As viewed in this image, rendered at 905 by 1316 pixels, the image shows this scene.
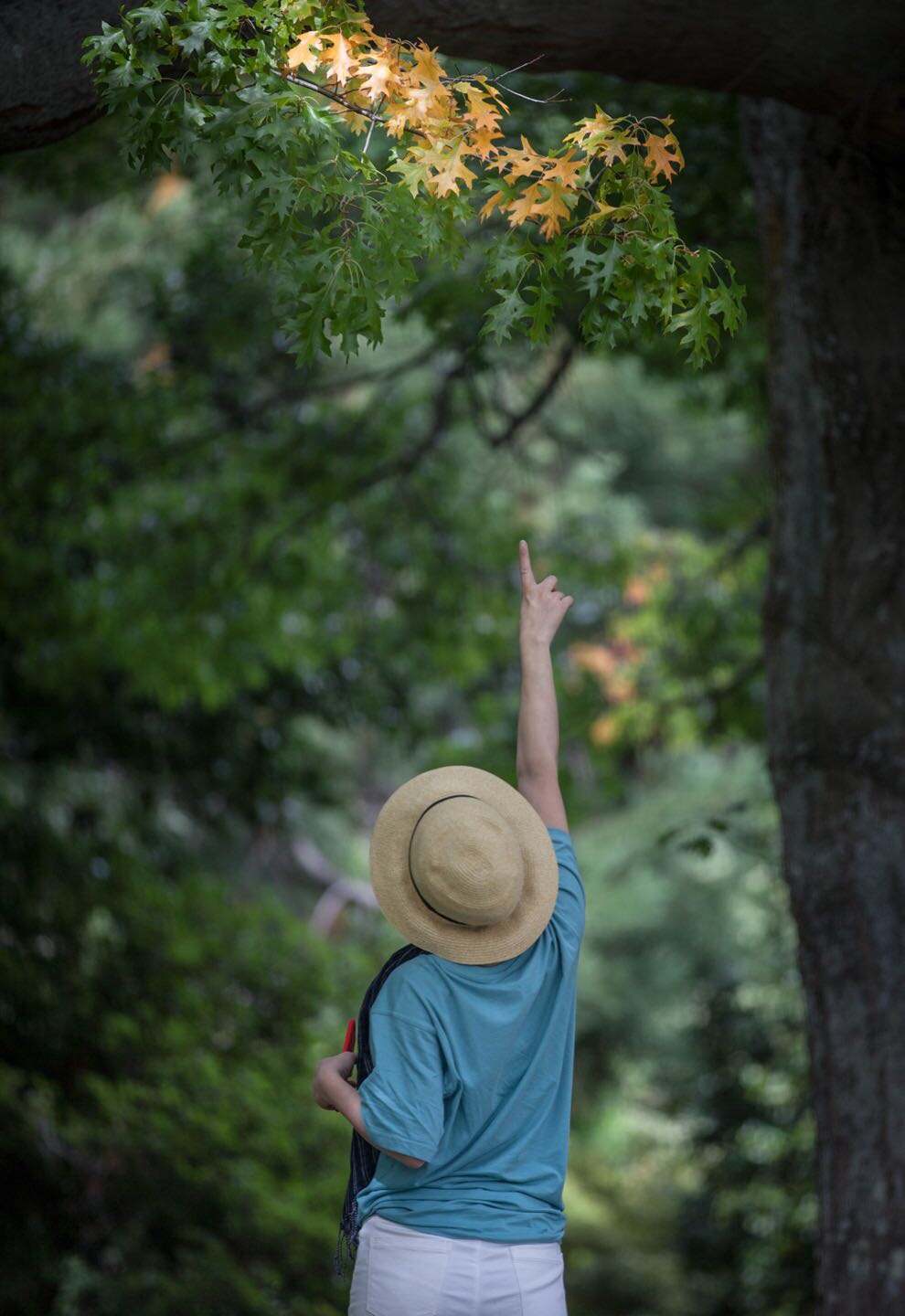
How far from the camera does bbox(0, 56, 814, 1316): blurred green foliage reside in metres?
7.30

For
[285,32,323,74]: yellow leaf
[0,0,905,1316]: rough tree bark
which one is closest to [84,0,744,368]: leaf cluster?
[285,32,323,74]: yellow leaf

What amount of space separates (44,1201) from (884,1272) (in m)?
5.76

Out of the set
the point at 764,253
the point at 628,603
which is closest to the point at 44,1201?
the point at 628,603

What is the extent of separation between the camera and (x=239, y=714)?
9398mm

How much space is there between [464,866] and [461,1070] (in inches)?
12.7

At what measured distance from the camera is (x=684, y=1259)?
9.38 metres

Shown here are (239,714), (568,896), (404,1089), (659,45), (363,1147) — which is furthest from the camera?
(239,714)

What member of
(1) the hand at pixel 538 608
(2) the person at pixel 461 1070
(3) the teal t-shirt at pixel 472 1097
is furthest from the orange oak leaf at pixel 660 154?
(3) the teal t-shirt at pixel 472 1097

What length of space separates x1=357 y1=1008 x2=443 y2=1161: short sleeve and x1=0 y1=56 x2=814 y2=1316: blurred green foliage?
3.94 m

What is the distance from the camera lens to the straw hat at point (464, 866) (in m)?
2.22

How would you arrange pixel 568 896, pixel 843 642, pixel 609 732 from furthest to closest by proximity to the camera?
pixel 609 732 < pixel 843 642 < pixel 568 896

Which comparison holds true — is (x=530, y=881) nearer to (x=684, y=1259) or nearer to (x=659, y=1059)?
(x=684, y=1259)

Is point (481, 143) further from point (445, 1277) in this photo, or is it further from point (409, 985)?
point (445, 1277)

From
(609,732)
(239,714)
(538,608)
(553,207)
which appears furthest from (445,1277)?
(239,714)
